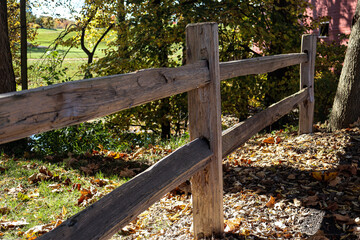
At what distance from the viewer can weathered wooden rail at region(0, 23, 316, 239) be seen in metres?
1.37

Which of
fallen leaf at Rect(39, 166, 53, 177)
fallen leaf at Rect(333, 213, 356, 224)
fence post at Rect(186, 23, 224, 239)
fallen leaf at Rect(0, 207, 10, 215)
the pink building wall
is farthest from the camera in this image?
the pink building wall

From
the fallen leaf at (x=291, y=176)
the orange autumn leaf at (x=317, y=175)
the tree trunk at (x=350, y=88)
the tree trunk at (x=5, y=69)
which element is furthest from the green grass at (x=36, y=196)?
the tree trunk at (x=350, y=88)

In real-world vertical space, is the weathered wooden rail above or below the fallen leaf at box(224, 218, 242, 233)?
above

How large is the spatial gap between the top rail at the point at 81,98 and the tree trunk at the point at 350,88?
168 inches

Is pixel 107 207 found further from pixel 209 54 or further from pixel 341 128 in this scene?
pixel 341 128

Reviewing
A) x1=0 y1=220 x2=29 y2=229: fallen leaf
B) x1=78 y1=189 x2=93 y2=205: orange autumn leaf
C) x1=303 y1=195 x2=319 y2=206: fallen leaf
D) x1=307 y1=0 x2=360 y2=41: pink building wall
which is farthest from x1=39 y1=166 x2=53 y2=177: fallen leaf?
x1=307 y1=0 x2=360 y2=41: pink building wall

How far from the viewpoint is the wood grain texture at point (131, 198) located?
164cm

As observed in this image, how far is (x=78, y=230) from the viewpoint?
1632 millimetres

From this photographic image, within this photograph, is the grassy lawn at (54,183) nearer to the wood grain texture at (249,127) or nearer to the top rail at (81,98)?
the wood grain texture at (249,127)

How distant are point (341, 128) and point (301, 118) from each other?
0.74m

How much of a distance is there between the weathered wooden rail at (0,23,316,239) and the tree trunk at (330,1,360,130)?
110 inches

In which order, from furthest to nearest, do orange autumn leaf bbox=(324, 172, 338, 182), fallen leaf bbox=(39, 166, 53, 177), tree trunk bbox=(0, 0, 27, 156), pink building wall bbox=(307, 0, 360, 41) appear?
pink building wall bbox=(307, 0, 360, 41) < tree trunk bbox=(0, 0, 27, 156) < fallen leaf bbox=(39, 166, 53, 177) < orange autumn leaf bbox=(324, 172, 338, 182)

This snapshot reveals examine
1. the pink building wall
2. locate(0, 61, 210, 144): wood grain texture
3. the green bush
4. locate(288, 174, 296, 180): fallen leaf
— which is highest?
the pink building wall

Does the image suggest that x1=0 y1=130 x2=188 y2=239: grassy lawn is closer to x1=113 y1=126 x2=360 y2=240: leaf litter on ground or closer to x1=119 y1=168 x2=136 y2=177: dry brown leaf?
x1=119 y1=168 x2=136 y2=177: dry brown leaf
